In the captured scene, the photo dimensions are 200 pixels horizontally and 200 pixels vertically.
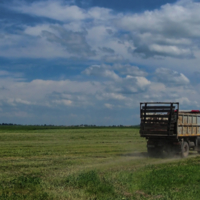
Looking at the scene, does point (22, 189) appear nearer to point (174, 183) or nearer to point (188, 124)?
point (174, 183)

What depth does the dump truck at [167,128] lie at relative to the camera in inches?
846

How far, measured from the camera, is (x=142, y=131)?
2228cm

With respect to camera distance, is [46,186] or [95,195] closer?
[95,195]

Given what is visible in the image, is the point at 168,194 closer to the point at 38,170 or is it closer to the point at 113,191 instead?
the point at 113,191

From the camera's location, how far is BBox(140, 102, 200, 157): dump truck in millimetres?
21484

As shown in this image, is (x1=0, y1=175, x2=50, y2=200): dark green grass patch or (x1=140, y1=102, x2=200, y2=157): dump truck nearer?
(x1=0, y1=175, x2=50, y2=200): dark green grass patch

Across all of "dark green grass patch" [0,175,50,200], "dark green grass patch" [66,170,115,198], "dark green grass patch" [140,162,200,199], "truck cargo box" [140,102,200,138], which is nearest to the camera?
"dark green grass patch" [0,175,50,200]

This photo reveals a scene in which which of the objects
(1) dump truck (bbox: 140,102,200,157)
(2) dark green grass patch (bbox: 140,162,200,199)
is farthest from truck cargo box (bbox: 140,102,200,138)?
(2) dark green grass patch (bbox: 140,162,200,199)

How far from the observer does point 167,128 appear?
2147cm

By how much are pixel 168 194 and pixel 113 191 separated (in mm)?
1797

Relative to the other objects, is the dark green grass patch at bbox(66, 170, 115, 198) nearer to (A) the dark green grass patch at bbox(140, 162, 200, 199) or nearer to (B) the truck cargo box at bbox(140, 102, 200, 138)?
(A) the dark green grass patch at bbox(140, 162, 200, 199)

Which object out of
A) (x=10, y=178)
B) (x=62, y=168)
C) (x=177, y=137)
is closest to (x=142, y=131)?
(x=177, y=137)

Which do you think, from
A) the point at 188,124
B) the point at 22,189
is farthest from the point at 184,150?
the point at 22,189

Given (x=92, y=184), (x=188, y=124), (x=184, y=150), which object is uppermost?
(x=188, y=124)
